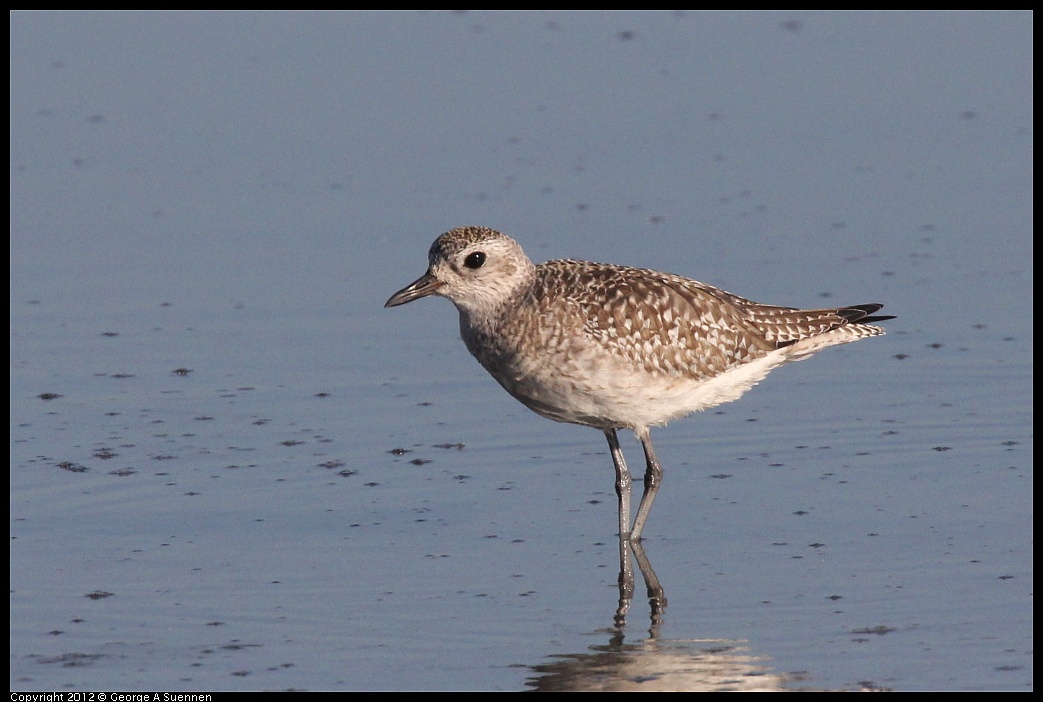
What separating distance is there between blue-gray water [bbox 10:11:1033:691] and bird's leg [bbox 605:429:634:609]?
0.13 meters

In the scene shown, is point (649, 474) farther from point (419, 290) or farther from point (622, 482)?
point (419, 290)

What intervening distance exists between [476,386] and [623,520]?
2558 millimetres

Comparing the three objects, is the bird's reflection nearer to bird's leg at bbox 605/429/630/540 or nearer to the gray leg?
bird's leg at bbox 605/429/630/540

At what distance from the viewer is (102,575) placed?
9.48 metres

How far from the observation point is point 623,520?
1030cm

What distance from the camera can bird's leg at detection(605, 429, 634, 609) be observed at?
9375 mm

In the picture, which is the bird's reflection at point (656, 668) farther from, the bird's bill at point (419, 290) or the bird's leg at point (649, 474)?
the bird's bill at point (419, 290)

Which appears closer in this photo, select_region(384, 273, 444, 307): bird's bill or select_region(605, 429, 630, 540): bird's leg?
select_region(384, 273, 444, 307): bird's bill

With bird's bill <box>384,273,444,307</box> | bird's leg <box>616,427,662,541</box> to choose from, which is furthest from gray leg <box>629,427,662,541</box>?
bird's bill <box>384,273,444,307</box>

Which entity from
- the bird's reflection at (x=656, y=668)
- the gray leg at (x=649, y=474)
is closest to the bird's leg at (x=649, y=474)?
the gray leg at (x=649, y=474)

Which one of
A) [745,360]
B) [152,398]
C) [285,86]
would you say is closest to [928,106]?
[285,86]

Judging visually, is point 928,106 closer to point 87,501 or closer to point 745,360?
point 745,360

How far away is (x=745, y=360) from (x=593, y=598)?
6.89 feet

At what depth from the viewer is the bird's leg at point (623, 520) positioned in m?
9.38
